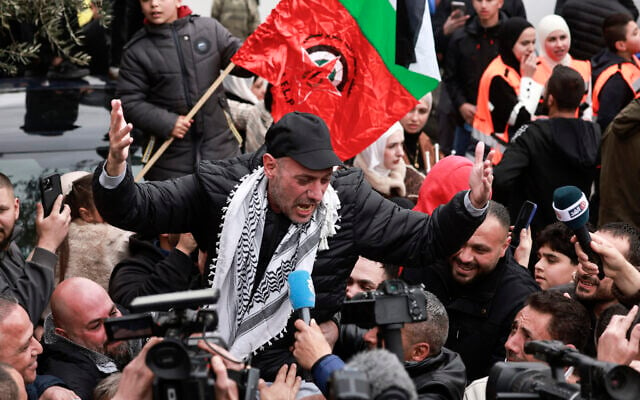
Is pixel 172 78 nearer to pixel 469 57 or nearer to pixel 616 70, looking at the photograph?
pixel 469 57

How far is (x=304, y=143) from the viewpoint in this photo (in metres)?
5.10

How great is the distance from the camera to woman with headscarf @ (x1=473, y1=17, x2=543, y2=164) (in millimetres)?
9562

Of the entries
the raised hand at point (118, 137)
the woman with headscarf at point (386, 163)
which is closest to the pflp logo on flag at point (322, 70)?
the woman with headscarf at point (386, 163)

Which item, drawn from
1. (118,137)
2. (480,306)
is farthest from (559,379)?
(480,306)

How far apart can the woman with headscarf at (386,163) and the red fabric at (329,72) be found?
1.54 m

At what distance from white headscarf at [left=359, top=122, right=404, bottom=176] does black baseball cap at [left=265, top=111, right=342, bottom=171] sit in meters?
3.45

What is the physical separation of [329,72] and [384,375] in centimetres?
402

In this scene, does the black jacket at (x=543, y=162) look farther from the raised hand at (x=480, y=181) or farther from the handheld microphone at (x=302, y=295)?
the handheld microphone at (x=302, y=295)

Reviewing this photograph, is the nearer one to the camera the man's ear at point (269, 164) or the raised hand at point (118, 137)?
the raised hand at point (118, 137)

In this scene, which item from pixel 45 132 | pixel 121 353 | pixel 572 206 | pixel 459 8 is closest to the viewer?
pixel 572 206

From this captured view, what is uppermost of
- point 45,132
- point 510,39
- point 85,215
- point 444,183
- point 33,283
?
point 444,183

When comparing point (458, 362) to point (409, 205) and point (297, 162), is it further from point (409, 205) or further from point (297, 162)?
point (409, 205)

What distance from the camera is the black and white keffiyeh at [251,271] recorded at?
5.12 metres

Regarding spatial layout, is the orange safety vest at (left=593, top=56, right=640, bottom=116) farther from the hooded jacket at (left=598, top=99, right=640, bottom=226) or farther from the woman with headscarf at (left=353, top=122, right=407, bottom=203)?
the woman with headscarf at (left=353, top=122, right=407, bottom=203)
